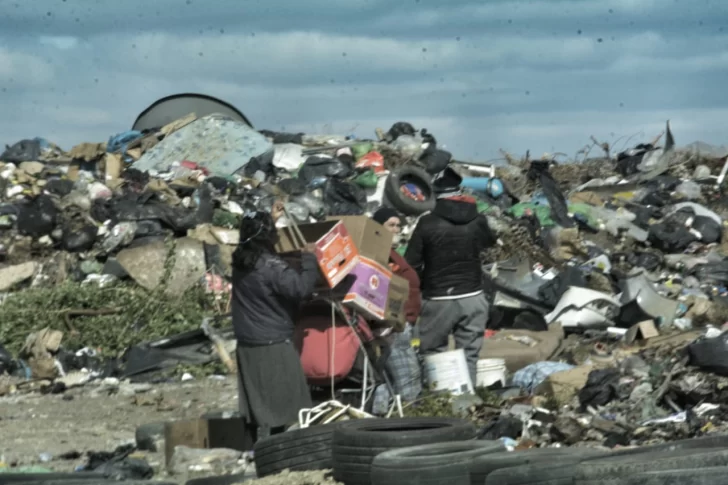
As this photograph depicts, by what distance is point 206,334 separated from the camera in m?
12.9

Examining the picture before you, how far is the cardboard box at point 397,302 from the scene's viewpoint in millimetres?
8445

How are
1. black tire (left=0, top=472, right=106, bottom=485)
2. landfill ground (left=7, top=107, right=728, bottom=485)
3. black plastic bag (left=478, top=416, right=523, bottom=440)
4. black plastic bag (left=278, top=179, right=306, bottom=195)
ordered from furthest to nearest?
black plastic bag (left=278, top=179, right=306, bottom=195)
landfill ground (left=7, top=107, right=728, bottom=485)
black plastic bag (left=478, top=416, right=523, bottom=440)
black tire (left=0, top=472, right=106, bottom=485)

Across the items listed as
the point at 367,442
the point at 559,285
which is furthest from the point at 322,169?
the point at 367,442

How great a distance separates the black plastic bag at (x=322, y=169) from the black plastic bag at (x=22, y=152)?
4.20 m

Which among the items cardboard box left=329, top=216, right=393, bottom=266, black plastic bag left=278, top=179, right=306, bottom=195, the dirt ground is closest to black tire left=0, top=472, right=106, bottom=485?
the dirt ground

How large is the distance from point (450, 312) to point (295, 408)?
1.92m

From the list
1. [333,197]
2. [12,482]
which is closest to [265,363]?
[12,482]

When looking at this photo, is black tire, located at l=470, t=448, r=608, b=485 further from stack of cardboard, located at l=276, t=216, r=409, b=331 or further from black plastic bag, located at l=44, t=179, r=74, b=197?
black plastic bag, located at l=44, t=179, r=74, b=197

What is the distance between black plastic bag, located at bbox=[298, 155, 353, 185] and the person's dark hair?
9.61m

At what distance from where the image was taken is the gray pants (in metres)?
9.52

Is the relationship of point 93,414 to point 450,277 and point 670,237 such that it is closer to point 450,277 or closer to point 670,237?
point 450,277

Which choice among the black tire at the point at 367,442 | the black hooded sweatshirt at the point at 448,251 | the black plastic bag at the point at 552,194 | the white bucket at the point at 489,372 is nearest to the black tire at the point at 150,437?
the black hooded sweatshirt at the point at 448,251

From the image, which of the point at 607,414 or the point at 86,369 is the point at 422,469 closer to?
the point at 607,414

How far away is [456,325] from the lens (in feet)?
31.5
